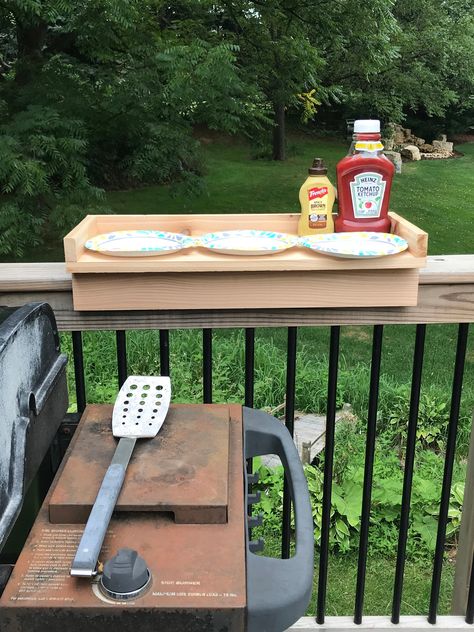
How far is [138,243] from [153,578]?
0.68 meters

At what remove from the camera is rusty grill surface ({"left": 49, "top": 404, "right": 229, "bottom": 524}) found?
2.64ft

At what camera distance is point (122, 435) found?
0.95m

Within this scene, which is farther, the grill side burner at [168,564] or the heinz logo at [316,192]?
the heinz logo at [316,192]

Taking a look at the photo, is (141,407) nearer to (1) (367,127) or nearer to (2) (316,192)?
(2) (316,192)

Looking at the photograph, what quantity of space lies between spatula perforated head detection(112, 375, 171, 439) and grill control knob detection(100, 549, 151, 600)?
0.85 ft

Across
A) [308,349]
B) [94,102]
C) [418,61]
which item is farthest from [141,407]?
[418,61]

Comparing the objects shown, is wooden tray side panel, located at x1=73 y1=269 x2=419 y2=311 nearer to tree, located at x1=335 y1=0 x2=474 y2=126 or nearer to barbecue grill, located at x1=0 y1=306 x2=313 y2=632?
barbecue grill, located at x1=0 y1=306 x2=313 y2=632

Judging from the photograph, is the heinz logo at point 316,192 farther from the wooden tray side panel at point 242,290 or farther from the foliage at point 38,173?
the foliage at point 38,173

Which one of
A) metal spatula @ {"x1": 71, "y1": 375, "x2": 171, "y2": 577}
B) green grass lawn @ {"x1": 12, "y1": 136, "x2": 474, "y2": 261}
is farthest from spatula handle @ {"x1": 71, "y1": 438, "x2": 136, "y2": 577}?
green grass lawn @ {"x1": 12, "y1": 136, "x2": 474, "y2": 261}

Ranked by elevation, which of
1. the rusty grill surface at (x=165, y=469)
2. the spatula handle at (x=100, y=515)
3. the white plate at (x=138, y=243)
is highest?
the white plate at (x=138, y=243)

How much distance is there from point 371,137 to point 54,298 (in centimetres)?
72

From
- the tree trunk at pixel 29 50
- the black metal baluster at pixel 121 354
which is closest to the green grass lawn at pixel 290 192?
the tree trunk at pixel 29 50

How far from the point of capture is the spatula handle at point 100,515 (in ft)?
2.32

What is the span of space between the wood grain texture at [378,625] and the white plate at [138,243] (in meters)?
0.89
